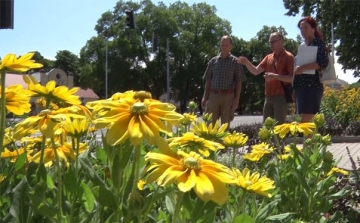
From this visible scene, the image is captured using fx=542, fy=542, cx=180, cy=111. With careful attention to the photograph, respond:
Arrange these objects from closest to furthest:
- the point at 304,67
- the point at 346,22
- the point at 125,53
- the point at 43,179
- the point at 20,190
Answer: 1. the point at 20,190
2. the point at 43,179
3. the point at 304,67
4. the point at 346,22
5. the point at 125,53

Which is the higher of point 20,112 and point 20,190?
point 20,112

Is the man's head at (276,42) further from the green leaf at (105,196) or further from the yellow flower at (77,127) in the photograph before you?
the green leaf at (105,196)

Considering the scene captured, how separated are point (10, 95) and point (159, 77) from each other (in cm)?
4314

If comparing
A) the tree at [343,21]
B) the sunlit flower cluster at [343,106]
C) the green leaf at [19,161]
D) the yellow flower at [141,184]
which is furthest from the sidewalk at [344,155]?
the tree at [343,21]

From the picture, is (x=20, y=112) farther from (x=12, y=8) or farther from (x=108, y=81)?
(x=108, y=81)

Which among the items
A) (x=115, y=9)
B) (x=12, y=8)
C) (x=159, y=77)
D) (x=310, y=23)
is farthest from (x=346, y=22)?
(x=115, y=9)

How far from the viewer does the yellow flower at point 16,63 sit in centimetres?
103

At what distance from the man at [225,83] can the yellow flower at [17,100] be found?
14.9ft

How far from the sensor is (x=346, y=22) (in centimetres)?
2320

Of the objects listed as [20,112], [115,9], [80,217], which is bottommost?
[80,217]

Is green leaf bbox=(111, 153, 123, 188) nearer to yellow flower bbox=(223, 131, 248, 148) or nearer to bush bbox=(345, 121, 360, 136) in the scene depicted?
yellow flower bbox=(223, 131, 248, 148)

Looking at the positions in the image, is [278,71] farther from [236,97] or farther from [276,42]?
[236,97]

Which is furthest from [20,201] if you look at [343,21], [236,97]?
[343,21]

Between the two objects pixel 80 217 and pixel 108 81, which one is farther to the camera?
pixel 108 81
